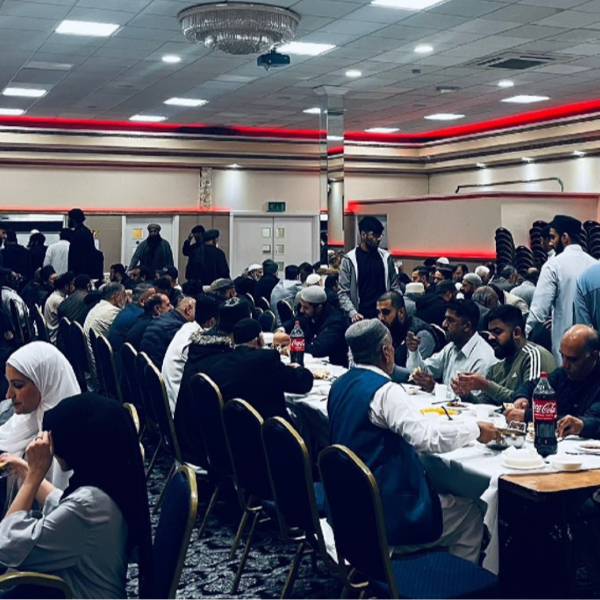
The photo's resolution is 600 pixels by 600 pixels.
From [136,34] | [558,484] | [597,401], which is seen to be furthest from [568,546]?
[136,34]

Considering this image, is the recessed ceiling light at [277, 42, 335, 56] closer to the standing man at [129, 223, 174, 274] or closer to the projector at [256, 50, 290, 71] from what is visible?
the projector at [256, 50, 290, 71]

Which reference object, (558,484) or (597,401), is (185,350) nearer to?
(597,401)

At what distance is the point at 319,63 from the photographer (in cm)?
1048

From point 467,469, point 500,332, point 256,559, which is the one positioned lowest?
point 256,559

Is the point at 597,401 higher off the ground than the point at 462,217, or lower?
lower

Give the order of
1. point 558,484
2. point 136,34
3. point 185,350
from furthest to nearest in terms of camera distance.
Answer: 1. point 136,34
2. point 185,350
3. point 558,484

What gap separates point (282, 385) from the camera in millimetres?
4520

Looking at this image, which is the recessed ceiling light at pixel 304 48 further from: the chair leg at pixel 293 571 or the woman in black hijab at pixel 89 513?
the woman in black hijab at pixel 89 513

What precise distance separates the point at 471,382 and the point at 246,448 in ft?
4.13

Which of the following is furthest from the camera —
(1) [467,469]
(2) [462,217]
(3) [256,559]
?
(2) [462,217]

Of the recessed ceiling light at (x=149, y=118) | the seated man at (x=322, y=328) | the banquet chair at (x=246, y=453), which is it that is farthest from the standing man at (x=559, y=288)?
the recessed ceiling light at (x=149, y=118)

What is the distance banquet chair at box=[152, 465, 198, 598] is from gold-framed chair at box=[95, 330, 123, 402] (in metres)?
3.79

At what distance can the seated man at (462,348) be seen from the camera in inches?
197

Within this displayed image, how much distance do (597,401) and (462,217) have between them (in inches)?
413
